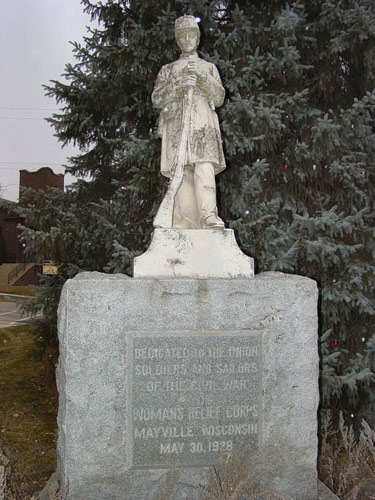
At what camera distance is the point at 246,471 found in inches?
99.3

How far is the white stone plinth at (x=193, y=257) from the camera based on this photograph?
289 cm

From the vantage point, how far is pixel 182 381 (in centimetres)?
278

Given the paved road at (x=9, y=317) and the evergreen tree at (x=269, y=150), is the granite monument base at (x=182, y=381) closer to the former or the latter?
the evergreen tree at (x=269, y=150)

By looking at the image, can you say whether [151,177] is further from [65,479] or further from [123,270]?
[65,479]

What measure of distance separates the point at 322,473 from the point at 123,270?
278 cm

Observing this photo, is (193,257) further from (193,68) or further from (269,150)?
(269,150)

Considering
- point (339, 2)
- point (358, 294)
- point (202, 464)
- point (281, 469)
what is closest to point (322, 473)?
point (281, 469)

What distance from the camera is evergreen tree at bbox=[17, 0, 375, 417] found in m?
4.86

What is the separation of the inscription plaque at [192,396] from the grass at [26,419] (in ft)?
4.00

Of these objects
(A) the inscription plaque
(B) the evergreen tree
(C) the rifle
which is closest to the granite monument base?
(A) the inscription plaque

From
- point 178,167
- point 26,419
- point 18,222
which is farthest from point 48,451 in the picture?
point 18,222

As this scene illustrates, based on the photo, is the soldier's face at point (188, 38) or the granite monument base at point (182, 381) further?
the soldier's face at point (188, 38)

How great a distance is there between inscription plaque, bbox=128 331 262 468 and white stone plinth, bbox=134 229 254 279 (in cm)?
39

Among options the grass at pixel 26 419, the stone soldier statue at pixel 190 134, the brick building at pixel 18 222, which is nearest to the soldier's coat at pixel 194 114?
the stone soldier statue at pixel 190 134
